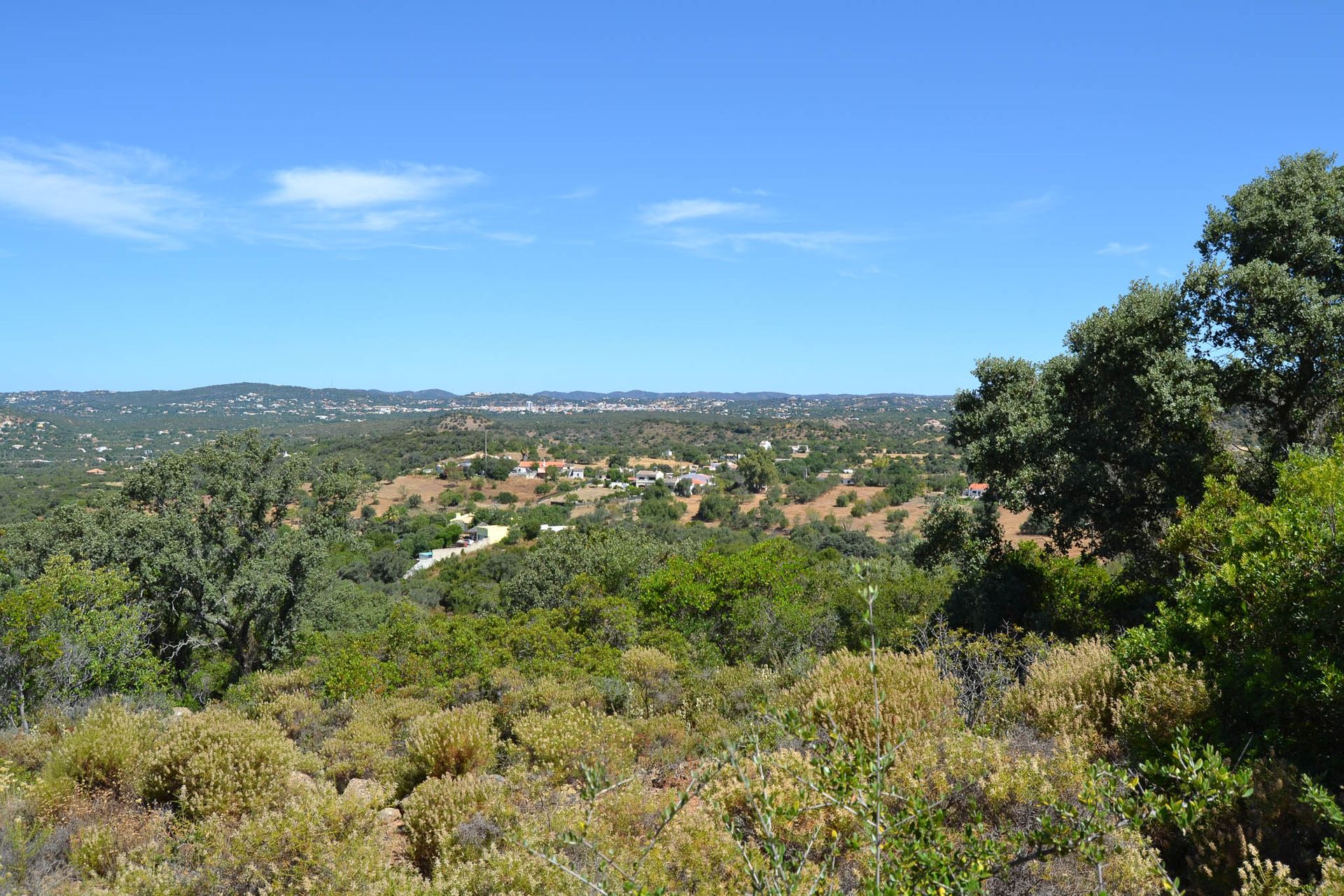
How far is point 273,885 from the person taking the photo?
455 centimetres

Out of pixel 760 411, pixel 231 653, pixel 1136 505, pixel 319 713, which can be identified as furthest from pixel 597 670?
pixel 760 411

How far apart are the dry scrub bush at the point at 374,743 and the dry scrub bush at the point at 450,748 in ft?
0.74

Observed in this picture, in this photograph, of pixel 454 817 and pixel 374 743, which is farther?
pixel 374 743

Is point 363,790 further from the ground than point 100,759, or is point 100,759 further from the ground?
point 100,759

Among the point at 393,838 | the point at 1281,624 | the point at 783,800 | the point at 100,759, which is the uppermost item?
the point at 1281,624

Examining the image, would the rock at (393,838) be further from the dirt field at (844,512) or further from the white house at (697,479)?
the white house at (697,479)

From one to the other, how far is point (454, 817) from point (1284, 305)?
10.2 metres

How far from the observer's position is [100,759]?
624 cm

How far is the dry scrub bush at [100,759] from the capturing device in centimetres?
615

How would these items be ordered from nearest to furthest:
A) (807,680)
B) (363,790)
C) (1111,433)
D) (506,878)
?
(506,878), (363,790), (807,680), (1111,433)

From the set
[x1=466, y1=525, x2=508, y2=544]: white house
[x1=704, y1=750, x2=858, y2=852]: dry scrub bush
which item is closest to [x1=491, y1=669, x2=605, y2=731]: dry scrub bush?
[x1=704, y1=750, x2=858, y2=852]: dry scrub bush

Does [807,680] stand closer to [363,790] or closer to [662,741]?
[662,741]

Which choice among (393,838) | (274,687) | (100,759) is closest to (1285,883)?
(393,838)

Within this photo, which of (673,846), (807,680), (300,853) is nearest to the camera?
(673,846)
